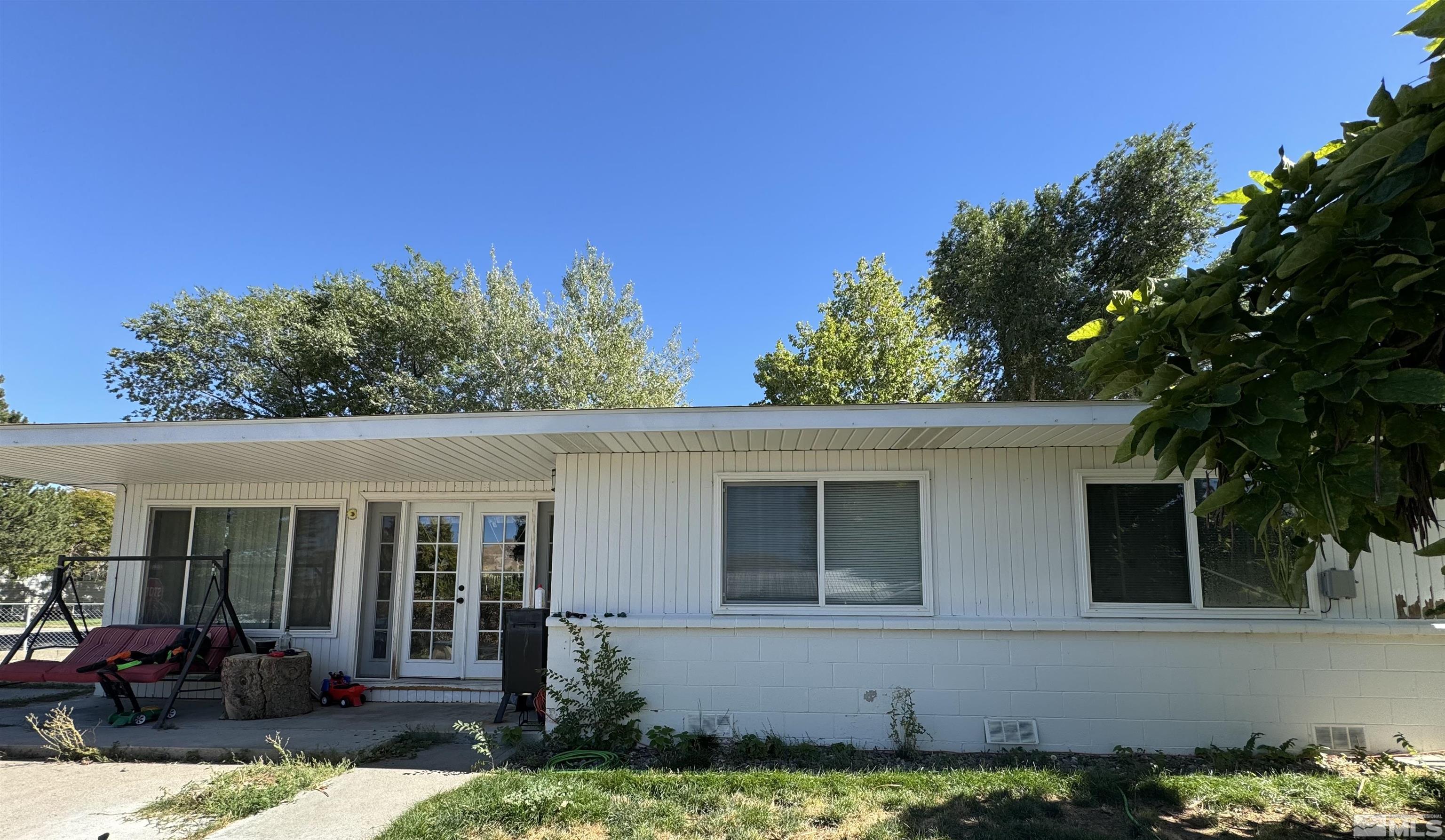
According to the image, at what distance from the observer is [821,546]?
603cm

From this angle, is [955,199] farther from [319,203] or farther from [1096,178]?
[319,203]

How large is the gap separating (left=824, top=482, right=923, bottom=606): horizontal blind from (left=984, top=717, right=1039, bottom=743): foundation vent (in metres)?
0.99

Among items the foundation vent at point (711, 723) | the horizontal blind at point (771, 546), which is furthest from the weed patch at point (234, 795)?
the horizontal blind at point (771, 546)

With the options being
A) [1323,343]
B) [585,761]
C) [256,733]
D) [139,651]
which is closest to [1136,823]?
[1323,343]

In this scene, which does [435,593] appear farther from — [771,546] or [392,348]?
[392,348]

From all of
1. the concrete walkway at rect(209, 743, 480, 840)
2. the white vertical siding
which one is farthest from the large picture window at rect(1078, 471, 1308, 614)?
the concrete walkway at rect(209, 743, 480, 840)

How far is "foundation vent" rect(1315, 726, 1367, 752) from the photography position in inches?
215

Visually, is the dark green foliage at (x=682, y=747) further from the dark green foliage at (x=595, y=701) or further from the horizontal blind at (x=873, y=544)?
the horizontal blind at (x=873, y=544)

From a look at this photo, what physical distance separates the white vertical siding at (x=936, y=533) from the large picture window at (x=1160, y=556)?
19 centimetres

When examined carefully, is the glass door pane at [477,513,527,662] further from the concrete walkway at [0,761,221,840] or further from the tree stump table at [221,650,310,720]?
the concrete walkway at [0,761,221,840]

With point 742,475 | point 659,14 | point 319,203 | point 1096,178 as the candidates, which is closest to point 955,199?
point 1096,178

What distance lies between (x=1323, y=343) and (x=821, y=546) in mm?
4038

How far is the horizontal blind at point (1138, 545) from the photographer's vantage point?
5.84m

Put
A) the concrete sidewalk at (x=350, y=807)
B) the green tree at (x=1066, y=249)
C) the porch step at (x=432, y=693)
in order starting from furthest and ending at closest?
the green tree at (x=1066, y=249)
the porch step at (x=432, y=693)
the concrete sidewalk at (x=350, y=807)
